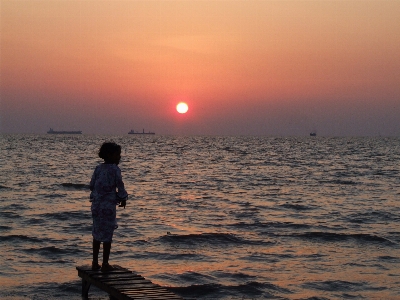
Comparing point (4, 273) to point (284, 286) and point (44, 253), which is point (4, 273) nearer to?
point (44, 253)

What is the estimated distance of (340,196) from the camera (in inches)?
1051

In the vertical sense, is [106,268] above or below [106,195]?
below

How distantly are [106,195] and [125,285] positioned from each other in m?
1.32

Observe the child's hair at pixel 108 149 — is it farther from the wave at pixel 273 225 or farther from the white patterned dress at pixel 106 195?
the wave at pixel 273 225

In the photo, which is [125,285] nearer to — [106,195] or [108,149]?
[106,195]

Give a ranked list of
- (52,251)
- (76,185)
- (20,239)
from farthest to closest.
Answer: (76,185) < (20,239) < (52,251)

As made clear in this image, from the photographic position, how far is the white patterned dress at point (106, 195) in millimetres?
8742

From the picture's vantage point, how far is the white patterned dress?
8.74 metres

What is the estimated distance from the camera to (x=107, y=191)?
878 cm

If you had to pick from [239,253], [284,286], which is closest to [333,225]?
[239,253]

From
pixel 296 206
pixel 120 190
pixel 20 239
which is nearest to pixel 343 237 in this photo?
pixel 296 206

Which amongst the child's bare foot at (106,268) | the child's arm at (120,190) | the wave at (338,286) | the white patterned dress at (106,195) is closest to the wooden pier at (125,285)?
the child's bare foot at (106,268)

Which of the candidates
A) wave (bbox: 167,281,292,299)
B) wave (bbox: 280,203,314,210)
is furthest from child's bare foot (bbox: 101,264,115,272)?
wave (bbox: 280,203,314,210)

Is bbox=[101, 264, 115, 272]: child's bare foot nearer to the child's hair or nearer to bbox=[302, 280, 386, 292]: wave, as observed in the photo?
the child's hair
